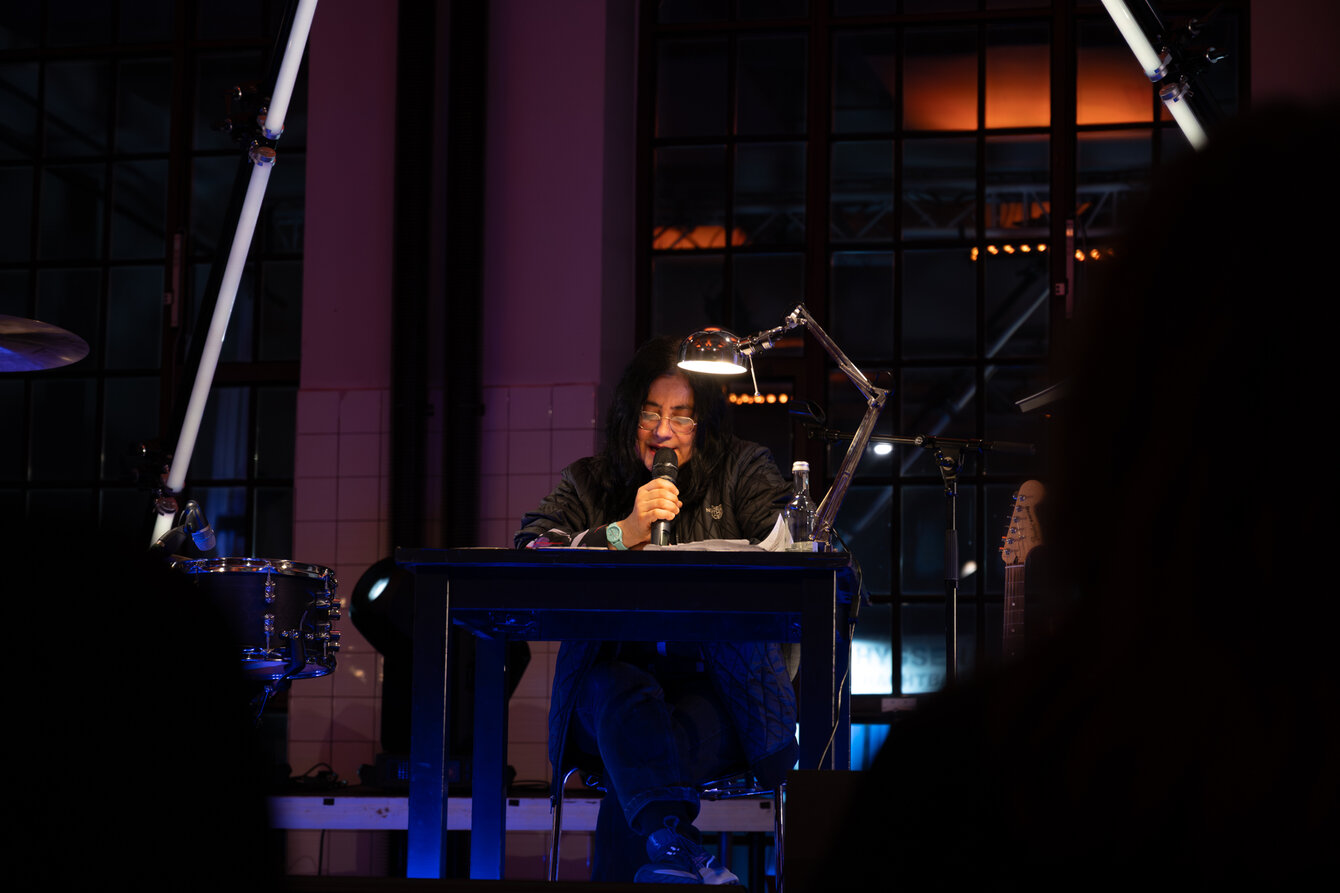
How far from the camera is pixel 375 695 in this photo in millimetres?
4852

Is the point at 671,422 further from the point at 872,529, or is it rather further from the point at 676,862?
the point at 872,529

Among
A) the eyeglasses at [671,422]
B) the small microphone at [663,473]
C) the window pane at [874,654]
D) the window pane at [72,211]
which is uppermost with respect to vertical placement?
the window pane at [72,211]

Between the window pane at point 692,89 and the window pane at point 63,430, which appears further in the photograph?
the window pane at point 63,430

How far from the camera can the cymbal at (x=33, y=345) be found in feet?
10.2

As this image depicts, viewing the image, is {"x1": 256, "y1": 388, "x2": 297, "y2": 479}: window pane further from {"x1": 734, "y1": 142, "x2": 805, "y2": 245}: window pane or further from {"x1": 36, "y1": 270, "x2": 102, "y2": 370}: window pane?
{"x1": 734, "y1": 142, "x2": 805, "y2": 245}: window pane

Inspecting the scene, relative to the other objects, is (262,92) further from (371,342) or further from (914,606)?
(914,606)

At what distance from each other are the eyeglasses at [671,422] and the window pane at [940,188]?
2.31m

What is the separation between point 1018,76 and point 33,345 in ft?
12.6

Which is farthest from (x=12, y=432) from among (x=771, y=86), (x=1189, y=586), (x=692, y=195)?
(x=1189, y=586)

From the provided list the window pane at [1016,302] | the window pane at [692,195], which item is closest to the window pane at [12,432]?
the window pane at [692,195]

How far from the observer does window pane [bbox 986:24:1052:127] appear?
5211 millimetres

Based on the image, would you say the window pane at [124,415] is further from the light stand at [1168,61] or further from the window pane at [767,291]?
the light stand at [1168,61]

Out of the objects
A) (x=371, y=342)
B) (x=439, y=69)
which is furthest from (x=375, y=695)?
(x=439, y=69)

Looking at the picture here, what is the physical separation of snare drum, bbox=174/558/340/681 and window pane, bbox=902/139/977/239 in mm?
3040
